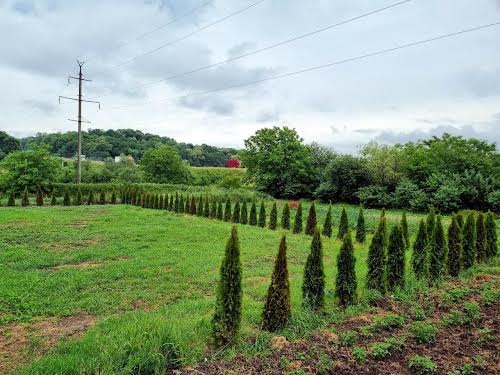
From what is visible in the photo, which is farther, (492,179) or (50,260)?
(492,179)

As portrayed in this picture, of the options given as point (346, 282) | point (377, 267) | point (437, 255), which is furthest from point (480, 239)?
point (346, 282)

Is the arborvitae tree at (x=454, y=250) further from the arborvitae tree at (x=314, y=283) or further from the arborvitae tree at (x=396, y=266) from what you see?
the arborvitae tree at (x=314, y=283)

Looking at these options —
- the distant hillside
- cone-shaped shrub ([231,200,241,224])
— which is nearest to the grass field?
cone-shaped shrub ([231,200,241,224])

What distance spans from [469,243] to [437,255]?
1418mm

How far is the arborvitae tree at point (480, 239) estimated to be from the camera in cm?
834

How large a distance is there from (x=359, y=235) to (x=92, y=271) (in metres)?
8.83

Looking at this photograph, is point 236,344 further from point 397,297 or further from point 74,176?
point 74,176

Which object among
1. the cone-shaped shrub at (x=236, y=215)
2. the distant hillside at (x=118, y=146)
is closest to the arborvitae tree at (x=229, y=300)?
the cone-shaped shrub at (x=236, y=215)

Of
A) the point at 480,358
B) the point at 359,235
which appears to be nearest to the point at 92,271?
the point at 480,358

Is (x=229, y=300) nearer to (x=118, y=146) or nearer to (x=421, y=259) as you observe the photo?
(x=421, y=259)

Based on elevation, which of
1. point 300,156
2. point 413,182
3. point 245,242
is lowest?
point 245,242

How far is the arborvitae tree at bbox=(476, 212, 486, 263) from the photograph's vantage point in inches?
328

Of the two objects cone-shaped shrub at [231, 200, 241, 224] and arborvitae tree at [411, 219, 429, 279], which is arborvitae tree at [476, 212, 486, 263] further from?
cone-shaped shrub at [231, 200, 241, 224]

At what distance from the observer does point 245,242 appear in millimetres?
11297
